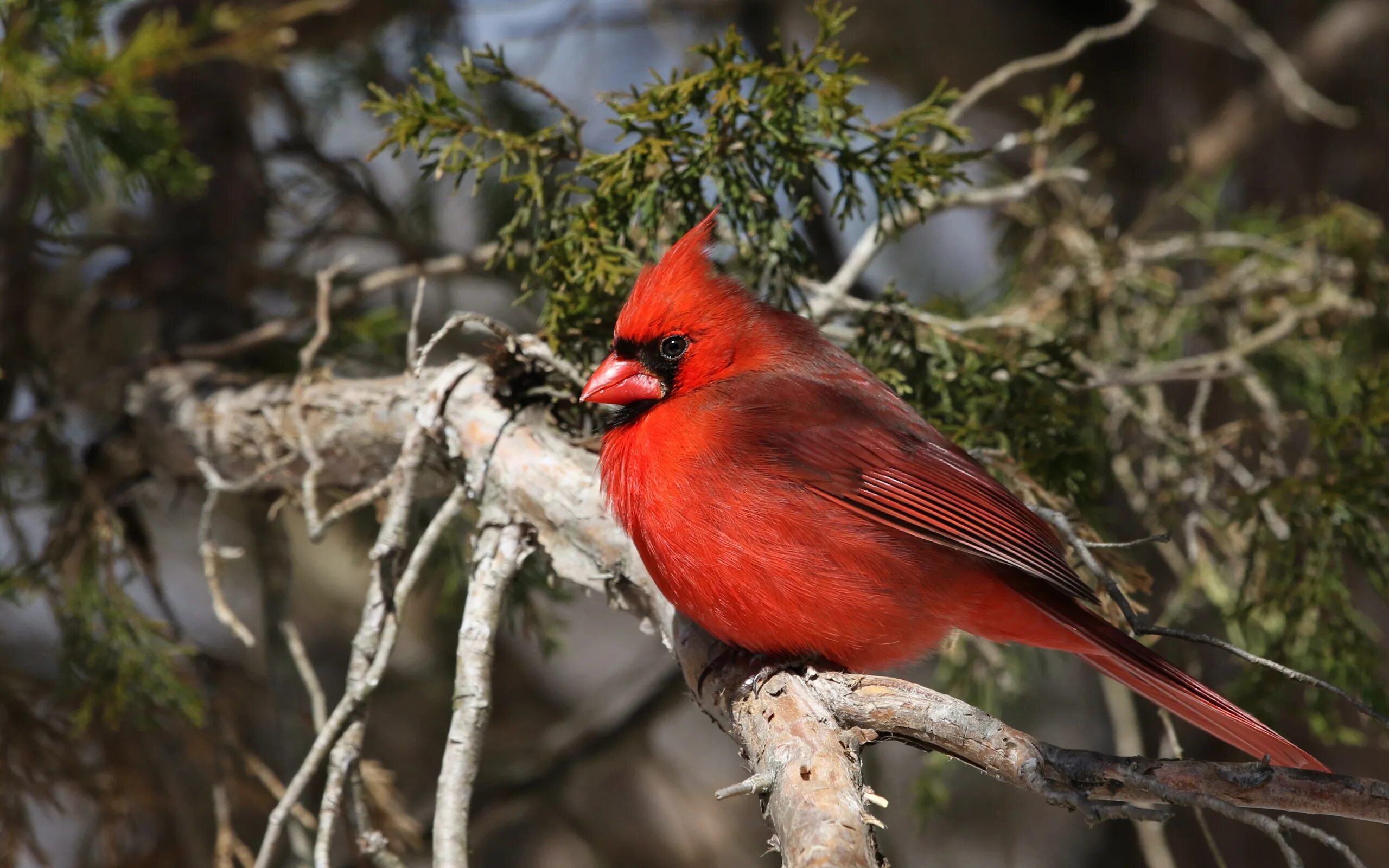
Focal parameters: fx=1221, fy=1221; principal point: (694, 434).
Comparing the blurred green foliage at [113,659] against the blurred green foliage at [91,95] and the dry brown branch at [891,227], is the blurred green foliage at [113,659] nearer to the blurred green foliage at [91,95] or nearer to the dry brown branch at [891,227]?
the blurred green foliage at [91,95]

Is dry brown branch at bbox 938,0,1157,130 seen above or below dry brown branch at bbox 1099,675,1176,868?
above

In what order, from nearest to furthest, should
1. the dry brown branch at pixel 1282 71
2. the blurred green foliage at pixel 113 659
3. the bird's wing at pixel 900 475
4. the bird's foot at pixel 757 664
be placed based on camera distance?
1. the bird's foot at pixel 757 664
2. the bird's wing at pixel 900 475
3. the blurred green foliage at pixel 113 659
4. the dry brown branch at pixel 1282 71

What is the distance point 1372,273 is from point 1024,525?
4.80ft

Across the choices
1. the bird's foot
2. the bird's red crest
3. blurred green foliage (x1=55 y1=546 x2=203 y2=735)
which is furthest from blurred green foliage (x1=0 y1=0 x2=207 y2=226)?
the bird's foot

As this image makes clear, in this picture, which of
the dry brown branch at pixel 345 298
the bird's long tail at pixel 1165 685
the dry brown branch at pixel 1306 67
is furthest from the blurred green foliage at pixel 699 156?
the dry brown branch at pixel 1306 67

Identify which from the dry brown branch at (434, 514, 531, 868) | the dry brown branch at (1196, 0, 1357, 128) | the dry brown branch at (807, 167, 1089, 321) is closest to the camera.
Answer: the dry brown branch at (434, 514, 531, 868)

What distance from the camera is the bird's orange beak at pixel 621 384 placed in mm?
2158

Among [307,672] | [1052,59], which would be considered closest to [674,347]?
[307,672]

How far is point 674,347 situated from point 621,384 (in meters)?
0.14

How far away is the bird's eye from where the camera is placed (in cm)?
223

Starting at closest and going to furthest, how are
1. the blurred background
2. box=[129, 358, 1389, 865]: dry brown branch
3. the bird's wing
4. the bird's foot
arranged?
box=[129, 358, 1389, 865]: dry brown branch
the bird's foot
the bird's wing
the blurred background

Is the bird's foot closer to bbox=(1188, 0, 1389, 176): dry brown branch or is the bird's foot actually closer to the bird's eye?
the bird's eye

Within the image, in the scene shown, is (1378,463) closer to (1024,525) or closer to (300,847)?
(1024,525)

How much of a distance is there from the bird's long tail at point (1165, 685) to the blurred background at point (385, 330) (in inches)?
36.9
